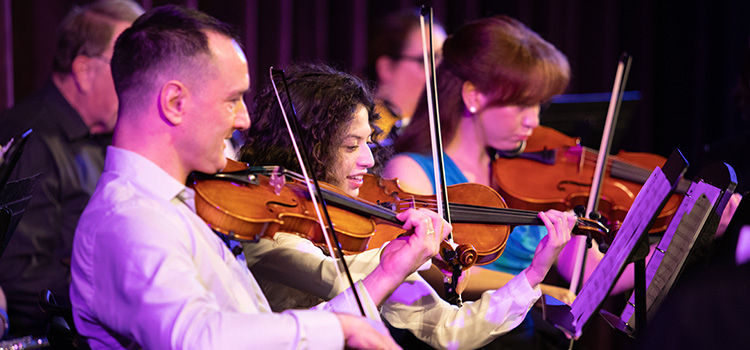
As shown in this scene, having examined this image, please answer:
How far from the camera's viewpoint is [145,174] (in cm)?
118

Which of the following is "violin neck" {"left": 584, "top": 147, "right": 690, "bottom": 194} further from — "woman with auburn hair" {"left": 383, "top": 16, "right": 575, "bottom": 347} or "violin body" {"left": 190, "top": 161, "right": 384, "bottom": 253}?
"violin body" {"left": 190, "top": 161, "right": 384, "bottom": 253}

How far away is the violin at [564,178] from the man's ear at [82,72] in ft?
4.69

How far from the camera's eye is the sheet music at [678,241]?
1300 millimetres

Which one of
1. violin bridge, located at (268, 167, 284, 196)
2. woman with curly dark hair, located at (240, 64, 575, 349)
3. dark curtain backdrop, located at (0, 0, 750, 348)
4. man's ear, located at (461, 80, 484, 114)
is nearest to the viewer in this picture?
violin bridge, located at (268, 167, 284, 196)

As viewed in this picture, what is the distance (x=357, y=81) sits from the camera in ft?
5.77

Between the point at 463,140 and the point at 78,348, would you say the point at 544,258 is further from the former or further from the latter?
the point at 78,348

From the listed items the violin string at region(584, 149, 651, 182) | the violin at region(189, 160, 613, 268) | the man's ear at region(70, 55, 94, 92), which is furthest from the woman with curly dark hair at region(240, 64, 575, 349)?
the man's ear at region(70, 55, 94, 92)

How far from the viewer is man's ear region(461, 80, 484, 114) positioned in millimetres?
2305

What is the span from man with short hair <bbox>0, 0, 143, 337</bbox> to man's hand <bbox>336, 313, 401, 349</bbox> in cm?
143

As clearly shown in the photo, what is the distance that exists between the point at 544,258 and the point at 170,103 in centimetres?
95

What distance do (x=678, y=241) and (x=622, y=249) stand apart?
0.47 ft

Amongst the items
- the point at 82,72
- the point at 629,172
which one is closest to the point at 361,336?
the point at 629,172

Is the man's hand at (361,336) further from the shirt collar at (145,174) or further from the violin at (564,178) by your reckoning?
the violin at (564,178)

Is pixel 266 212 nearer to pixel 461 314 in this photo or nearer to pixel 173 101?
pixel 173 101
